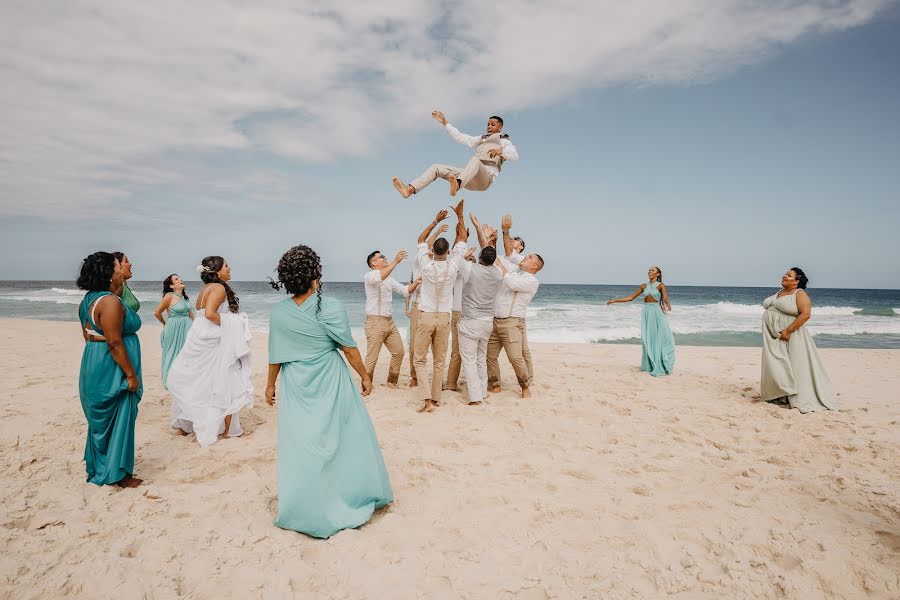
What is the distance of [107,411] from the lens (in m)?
3.94

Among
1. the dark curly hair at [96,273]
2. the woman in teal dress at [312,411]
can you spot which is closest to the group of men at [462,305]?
the woman in teal dress at [312,411]

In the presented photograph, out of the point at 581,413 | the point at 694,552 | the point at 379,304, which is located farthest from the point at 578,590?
the point at 379,304

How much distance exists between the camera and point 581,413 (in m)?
6.62

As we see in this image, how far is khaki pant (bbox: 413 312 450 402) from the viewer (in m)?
6.72

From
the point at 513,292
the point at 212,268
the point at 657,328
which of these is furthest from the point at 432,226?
the point at 657,328

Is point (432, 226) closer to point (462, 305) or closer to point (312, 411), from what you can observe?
point (462, 305)

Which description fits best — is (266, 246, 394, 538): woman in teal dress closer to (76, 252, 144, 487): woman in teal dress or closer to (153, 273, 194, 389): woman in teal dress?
(76, 252, 144, 487): woman in teal dress

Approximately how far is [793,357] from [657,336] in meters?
2.51

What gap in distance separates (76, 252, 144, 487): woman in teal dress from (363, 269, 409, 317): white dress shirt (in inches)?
140

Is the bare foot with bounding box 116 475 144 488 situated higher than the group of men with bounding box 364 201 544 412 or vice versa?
the group of men with bounding box 364 201 544 412

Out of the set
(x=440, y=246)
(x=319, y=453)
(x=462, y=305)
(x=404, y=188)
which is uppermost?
Result: (x=404, y=188)

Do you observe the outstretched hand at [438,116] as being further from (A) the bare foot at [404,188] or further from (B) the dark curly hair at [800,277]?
(B) the dark curly hair at [800,277]

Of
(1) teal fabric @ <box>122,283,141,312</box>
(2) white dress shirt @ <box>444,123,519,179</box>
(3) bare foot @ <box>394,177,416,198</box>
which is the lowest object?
(1) teal fabric @ <box>122,283,141,312</box>

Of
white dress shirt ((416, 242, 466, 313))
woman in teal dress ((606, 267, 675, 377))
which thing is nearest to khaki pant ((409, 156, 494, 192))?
white dress shirt ((416, 242, 466, 313))
